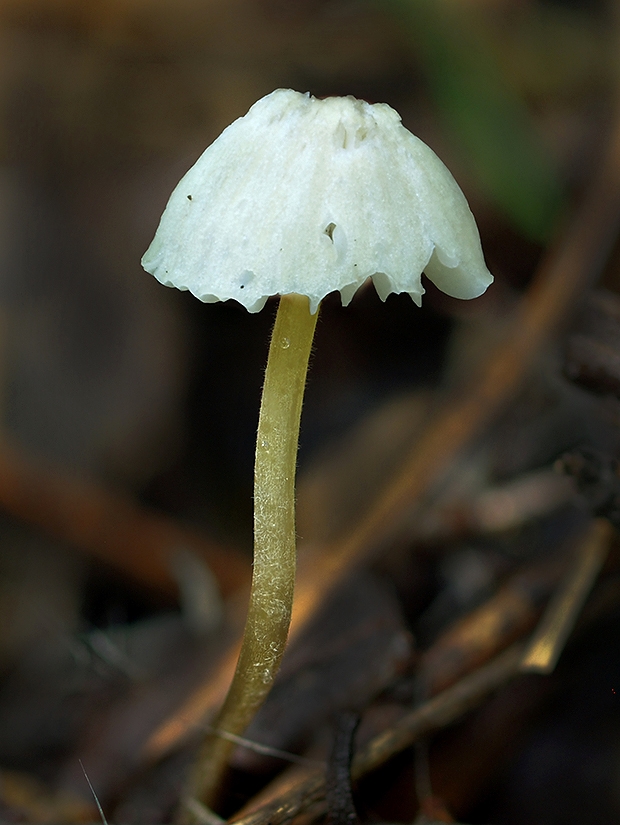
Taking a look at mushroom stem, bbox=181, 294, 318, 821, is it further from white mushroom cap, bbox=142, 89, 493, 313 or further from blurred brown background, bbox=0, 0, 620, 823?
blurred brown background, bbox=0, 0, 620, 823

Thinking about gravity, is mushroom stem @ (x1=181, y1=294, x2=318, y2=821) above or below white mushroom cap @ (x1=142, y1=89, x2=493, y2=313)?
below

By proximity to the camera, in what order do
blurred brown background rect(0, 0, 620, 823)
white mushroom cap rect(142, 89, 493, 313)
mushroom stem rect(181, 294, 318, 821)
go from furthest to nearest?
blurred brown background rect(0, 0, 620, 823) → mushroom stem rect(181, 294, 318, 821) → white mushroom cap rect(142, 89, 493, 313)

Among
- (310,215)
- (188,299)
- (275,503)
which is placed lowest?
(275,503)

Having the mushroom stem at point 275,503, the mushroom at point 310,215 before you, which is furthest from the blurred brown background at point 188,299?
the mushroom at point 310,215

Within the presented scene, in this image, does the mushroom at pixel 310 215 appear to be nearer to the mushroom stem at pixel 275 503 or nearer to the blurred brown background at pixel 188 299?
the mushroom stem at pixel 275 503

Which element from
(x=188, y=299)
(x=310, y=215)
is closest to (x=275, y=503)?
(x=310, y=215)

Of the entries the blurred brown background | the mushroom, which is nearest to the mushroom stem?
the mushroom

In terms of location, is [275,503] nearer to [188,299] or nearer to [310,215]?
[310,215]

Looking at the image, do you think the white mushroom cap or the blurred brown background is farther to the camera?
the blurred brown background

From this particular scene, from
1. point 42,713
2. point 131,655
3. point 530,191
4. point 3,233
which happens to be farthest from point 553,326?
point 3,233
